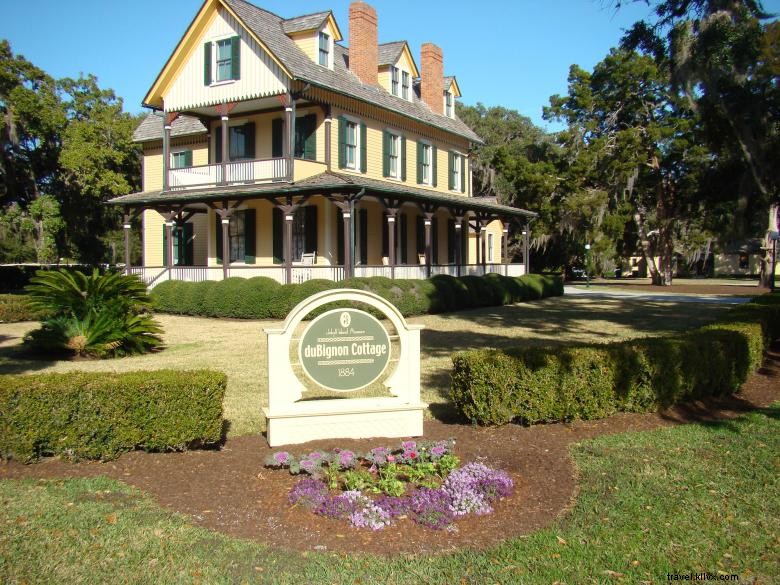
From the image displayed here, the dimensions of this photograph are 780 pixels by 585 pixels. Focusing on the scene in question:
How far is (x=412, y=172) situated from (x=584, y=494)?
2305cm

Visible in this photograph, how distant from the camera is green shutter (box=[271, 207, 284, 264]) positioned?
78.1ft

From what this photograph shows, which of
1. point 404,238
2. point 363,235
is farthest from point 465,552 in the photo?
point 404,238

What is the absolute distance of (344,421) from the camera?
268 inches

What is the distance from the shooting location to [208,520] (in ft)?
16.0

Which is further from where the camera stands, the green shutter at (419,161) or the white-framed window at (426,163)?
the white-framed window at (426,163)

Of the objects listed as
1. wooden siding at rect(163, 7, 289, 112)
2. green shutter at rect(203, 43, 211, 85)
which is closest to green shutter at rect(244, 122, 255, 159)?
wooden siding at rect(163, 7, 289, 112)

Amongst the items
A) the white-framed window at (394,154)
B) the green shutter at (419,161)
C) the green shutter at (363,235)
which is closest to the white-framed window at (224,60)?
the white-framed window at (394,154)

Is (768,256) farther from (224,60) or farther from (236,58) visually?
(224,60)

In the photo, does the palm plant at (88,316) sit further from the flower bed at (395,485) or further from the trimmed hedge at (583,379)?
the flower bed at (395,485)

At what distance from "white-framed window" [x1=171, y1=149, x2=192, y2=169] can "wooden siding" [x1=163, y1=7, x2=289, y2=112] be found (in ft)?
11.8

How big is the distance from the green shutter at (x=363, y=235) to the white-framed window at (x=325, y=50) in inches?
216

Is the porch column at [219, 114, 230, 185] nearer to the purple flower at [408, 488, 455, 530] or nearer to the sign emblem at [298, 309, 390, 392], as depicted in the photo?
the sign emblem at [298, 309, 390, 392]

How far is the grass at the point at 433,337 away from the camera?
388 inches

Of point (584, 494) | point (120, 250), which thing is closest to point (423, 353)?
point (584, 494)
